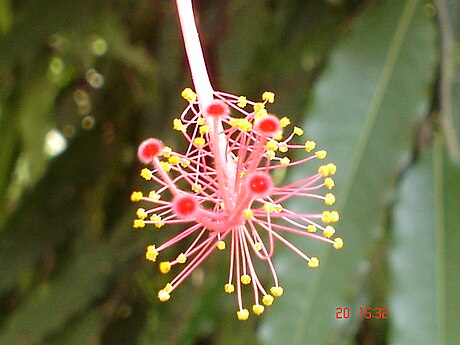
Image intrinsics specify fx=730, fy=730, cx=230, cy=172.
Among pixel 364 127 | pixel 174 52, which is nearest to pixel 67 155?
pixel 174 52

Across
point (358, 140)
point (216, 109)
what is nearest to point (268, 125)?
point (216, 109)

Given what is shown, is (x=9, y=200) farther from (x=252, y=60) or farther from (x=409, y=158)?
(x=409, y=158)

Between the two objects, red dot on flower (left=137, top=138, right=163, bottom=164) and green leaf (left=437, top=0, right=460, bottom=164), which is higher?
green leaf (left=437, top=0, right=460, bottom=164)

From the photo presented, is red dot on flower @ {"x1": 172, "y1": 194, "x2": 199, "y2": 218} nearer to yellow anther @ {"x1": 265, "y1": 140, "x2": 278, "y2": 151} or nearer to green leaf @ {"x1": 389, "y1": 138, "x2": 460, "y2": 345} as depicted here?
yellow anther @ {"x1": 265, "y1": 140, "x2": 278, "y2": 151}

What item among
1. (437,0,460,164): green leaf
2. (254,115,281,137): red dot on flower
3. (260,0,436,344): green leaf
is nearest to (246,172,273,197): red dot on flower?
(254,115,281,137): red dot on flower
